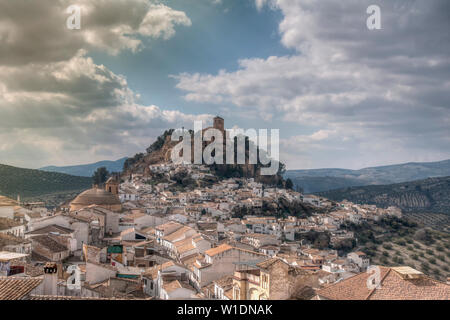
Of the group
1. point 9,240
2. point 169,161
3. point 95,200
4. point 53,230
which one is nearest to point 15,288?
point 9,240

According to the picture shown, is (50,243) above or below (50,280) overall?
below

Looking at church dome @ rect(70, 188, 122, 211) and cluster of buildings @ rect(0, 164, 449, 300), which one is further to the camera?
church dome @ rect(70, 188, 122, 211)

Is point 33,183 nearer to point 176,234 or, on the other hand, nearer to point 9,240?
point 176,234

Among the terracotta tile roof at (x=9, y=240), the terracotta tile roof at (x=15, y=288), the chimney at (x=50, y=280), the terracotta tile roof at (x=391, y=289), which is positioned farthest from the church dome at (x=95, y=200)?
the terracotta tile roof at (x=391, y=289)

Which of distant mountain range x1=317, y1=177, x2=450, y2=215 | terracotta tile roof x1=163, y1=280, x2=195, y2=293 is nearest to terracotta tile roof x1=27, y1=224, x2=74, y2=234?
terracotta tile roof x1=163, y1=280, x2=195, y2=293

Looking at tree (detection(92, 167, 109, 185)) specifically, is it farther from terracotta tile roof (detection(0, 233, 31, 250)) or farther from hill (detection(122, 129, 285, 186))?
terracotta tile roof (detection(0, 233, 31, 250))
